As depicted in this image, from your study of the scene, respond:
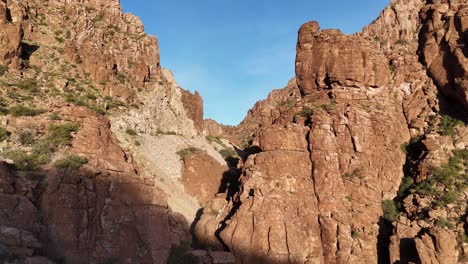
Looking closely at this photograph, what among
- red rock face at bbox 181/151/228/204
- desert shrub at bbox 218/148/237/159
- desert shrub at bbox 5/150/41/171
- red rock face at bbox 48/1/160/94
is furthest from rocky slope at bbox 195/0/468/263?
red rock face at bbox 48/1/160/94

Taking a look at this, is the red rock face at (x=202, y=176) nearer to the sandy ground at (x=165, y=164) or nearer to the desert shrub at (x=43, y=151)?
the sandy ground at (x=165, y=164)

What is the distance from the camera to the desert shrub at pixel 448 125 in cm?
3225

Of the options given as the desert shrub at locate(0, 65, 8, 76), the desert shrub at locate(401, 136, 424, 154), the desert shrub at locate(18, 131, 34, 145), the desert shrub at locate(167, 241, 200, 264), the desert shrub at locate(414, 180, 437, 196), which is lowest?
the desert shrub at locate(167, 241, 200, 264)

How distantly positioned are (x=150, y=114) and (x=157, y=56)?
14.6 metres

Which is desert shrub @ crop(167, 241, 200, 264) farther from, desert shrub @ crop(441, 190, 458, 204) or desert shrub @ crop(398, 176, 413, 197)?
desert shrub @ crop(441, 190, 458, 204)

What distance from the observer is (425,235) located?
2573 centimetres

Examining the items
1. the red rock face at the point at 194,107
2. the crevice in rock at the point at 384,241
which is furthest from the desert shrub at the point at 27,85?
the crevice in rock at the point at 384,241

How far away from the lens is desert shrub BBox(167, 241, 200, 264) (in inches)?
1058

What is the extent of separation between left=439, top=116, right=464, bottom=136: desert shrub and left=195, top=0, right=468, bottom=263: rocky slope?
4.1 inches

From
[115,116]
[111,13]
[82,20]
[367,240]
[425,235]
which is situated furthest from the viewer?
[111,13]

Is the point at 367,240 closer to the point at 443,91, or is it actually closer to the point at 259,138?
the point at 259,138

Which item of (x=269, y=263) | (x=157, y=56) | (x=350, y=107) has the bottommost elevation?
(x=269, y=263)

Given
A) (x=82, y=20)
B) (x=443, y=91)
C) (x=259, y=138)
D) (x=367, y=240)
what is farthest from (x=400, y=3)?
(x=82, y=20)

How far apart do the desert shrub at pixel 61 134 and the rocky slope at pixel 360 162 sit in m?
12.9
